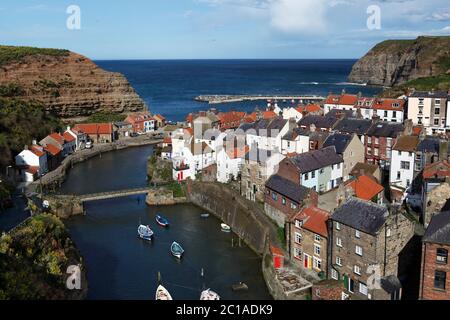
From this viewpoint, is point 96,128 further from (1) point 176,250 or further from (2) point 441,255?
(2) point 441,255

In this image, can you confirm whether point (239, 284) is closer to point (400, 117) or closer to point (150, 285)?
point (150, 285)

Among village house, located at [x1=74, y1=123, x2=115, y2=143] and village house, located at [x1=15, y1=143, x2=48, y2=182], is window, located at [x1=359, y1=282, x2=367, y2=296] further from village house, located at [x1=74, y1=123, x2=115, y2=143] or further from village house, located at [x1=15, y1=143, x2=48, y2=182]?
village house, located at [x1=74, y1=123, x2=115, y2=143]

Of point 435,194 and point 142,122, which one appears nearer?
point 435,194

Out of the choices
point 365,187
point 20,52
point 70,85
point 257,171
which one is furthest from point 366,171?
point 20,52

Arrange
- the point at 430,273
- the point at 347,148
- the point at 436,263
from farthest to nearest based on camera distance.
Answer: the point at 347,148 → the point at 430,273 → the point at 436,263

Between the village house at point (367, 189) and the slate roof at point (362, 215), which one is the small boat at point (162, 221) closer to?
the village house at point (367, 189)
